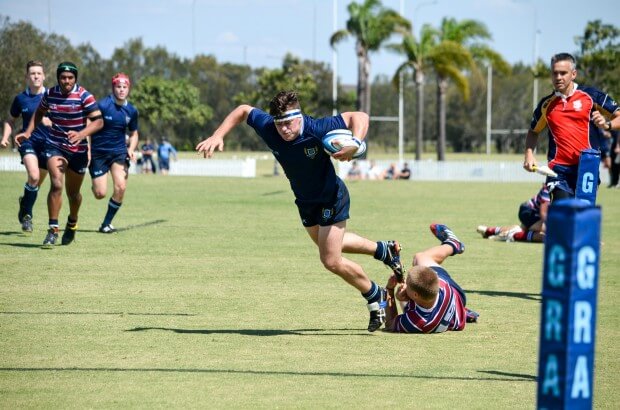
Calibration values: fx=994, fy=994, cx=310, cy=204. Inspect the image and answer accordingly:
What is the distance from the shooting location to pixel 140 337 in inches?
324

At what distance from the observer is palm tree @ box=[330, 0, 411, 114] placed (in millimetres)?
57000

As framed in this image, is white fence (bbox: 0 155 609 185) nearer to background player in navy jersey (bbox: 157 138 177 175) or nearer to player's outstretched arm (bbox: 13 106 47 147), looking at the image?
background player in navy jersey (bbox: 157 138 177 175)

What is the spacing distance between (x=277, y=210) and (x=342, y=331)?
14.9m

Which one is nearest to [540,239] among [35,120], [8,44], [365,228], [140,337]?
[365,228]

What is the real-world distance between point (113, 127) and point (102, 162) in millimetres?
607

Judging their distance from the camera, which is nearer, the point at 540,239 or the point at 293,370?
the point at 293,370

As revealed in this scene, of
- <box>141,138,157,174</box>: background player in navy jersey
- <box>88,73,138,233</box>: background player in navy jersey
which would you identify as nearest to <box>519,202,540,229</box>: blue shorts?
<box>88,73,138,233</box>: background player in navy jersey

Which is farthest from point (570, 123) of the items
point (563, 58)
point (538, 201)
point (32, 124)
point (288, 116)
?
point (32, 124)

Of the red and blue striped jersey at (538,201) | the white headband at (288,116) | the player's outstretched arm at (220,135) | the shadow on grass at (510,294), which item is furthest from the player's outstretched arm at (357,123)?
the red and blue striped jersey at (538,201)

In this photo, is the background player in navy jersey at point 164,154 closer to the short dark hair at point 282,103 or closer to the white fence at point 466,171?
the white fence at point 466,171

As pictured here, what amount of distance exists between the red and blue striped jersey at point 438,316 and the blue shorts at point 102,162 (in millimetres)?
8552

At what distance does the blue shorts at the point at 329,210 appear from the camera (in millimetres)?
8586

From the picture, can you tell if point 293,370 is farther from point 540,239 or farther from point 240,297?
point 540,239

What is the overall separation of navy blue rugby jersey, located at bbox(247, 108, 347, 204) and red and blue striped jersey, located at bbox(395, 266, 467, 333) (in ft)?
Result: 4.00
